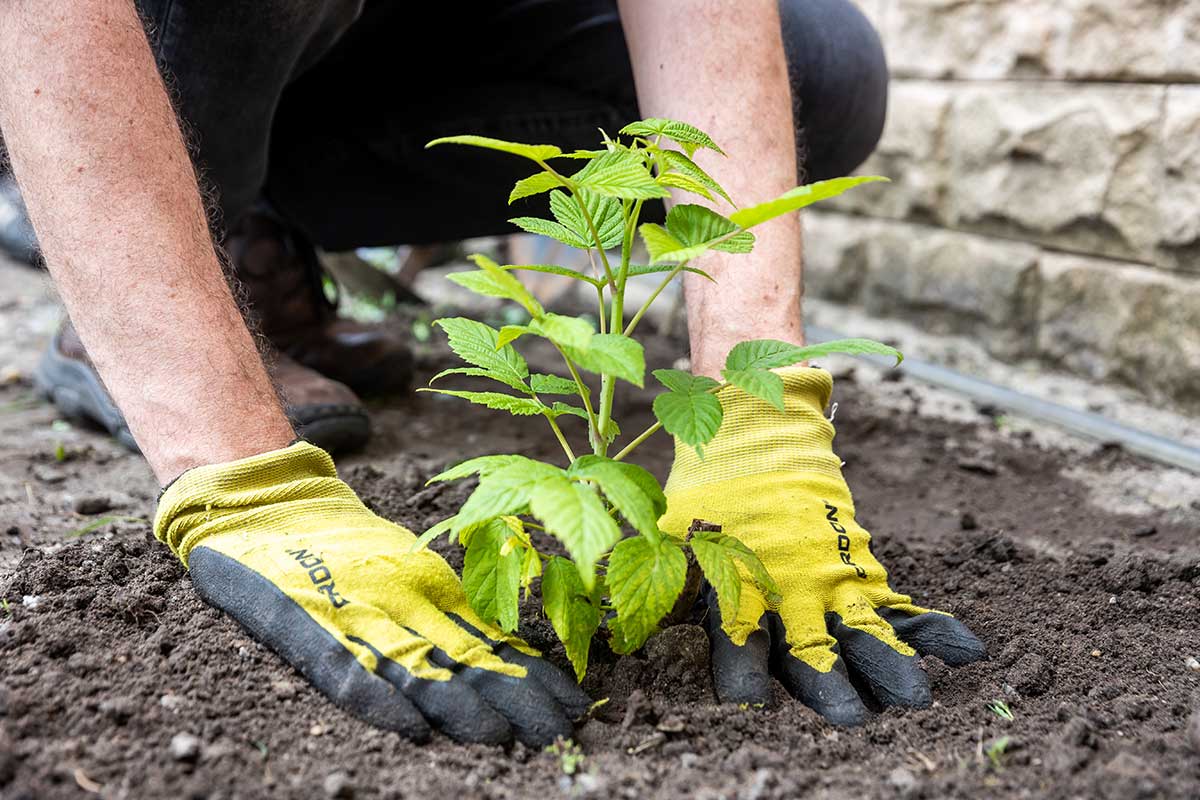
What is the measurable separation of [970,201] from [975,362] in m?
0.49

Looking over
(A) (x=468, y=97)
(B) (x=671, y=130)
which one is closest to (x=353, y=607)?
(B) (x=671, y=130)

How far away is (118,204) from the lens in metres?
1.24

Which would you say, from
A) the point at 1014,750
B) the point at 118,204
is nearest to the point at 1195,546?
the point at 1014,750

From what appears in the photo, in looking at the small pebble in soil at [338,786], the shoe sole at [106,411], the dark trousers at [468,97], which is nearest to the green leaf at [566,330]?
the small pebble in soil at [338,786]

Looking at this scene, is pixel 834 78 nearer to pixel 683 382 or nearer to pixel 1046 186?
pixel 1046 186

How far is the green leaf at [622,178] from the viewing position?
0.99m

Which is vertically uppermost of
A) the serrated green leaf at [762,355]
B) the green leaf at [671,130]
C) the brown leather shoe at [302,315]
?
the green leaf at [671,130]

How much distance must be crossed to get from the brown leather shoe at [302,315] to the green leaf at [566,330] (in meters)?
1.75

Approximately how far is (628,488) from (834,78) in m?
1.50

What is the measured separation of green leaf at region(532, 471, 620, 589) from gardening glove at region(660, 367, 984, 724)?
0.31 meters

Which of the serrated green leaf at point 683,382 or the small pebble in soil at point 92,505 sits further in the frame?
the small pebble in soil at point 92,505

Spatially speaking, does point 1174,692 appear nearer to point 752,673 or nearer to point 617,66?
point 752,673

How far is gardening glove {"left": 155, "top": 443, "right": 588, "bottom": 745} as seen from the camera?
1.09 m

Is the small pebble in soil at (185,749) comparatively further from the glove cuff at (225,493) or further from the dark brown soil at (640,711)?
the glove cuff at (225,493)
